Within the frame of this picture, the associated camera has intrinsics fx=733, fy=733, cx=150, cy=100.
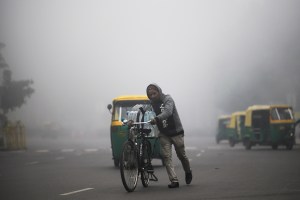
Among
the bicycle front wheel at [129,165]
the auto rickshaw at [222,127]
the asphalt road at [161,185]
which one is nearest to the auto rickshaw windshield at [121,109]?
the asphalt road at [161,185]

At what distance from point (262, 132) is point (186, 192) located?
23.2 metres

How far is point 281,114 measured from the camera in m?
35.4

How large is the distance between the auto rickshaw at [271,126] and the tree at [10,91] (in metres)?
19.2

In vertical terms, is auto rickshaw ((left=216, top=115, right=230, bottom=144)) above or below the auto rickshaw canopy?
below

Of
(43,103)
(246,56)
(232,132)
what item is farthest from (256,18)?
(43,103)

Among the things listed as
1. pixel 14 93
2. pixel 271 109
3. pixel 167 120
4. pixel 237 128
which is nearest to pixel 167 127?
pixel 167 120

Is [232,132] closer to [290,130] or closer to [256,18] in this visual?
[290,130]

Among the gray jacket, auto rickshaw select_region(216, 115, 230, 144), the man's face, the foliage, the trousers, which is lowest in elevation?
auto rickshaw select_region(216, 115, 230, 144)

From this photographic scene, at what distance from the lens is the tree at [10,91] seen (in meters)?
49.9

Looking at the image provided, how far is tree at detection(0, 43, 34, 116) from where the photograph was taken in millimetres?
49875

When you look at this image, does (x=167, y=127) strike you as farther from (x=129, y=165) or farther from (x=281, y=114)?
(x=281, y=114)

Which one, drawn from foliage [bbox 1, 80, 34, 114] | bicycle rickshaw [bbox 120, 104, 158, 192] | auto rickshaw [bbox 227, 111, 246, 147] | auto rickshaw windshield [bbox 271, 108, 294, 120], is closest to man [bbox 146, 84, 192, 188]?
bicycle rickshaw [bbox 120, 104, 158, 192]

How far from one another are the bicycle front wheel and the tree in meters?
36.9

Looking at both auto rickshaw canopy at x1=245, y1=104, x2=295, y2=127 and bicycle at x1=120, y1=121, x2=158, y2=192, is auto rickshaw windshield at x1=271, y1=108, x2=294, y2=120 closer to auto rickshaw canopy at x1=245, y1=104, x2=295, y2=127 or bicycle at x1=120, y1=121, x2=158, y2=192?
auto rickshaw canopy at x1=245, y1=104, x2=295, y2=127
